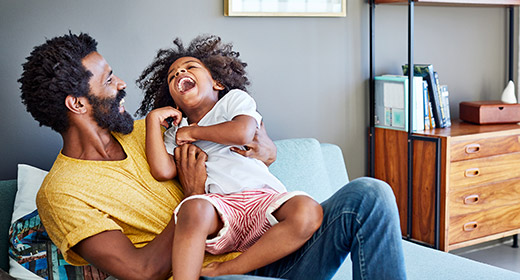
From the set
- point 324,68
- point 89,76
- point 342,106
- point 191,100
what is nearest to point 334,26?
point 324,68

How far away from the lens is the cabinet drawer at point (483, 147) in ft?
8.93

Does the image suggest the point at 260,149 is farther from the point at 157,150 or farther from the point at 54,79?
the point at 54,79

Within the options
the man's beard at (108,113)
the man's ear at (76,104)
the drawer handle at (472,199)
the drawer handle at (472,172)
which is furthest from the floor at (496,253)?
the man's ear at (76,104)

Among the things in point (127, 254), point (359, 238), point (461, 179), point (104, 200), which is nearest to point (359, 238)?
point (359, 238)

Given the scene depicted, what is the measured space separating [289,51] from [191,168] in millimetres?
1188

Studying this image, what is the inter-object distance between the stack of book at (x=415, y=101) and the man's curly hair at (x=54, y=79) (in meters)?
1.64

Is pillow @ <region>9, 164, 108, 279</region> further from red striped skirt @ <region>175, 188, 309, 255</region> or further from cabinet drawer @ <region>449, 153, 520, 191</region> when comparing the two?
cabinet drawer @ <region>449, 153, 520, 191</region>

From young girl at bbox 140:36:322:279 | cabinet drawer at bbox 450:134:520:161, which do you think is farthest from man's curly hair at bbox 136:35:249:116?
cabinet drawer at bbox 450:134:520:161

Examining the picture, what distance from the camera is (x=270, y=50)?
2721 millimetres

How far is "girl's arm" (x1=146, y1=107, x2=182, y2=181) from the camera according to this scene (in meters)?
1.75

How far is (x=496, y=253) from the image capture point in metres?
3.24

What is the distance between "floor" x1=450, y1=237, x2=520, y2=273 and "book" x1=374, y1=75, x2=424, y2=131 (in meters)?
0.84

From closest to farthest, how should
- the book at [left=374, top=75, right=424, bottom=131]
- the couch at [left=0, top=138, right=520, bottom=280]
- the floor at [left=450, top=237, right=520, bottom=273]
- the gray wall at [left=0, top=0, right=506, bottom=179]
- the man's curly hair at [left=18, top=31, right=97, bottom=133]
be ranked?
the man's curly hair at [left=18, top=31, right=97, bottom=133]
the couch at [left=0, top=138, right=520, bottom=280]
the gray wall at [left=0, top=0, right=506, bottom=179]
the book at [left=374, top=75, right=424, bottom=131]
the floor at [left=450, top=237, right=520, bottom=273]

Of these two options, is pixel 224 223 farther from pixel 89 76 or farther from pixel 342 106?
pixel 342 106
